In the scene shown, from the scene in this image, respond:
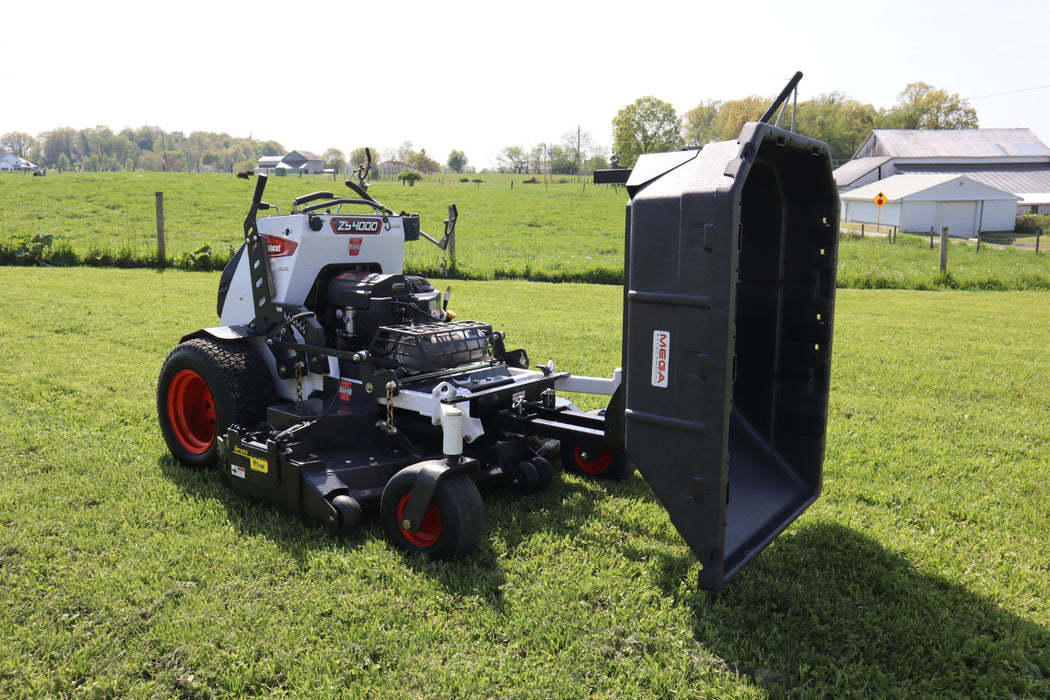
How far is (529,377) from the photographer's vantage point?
540 cm

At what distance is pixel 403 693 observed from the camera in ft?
10.2

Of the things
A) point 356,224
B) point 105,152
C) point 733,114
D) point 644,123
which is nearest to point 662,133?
point 644,123

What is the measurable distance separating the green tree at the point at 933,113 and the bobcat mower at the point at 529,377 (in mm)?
88004

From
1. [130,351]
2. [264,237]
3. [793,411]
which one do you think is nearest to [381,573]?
[793,411]

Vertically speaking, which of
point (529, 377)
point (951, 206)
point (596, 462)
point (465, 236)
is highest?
point (951, 206)

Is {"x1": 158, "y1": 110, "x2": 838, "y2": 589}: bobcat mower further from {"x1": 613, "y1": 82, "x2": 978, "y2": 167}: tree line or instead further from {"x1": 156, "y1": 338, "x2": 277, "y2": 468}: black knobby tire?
{"x1": 613, "y1": 82, "x2": 978, "y2": 167}: tree line

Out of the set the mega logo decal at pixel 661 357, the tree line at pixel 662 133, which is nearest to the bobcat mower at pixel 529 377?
the mega logo decal at pixel 661 357

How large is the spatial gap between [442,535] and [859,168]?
60798 millimetres

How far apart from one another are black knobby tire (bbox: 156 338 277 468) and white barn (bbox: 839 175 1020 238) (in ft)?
139

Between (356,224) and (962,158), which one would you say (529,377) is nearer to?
(356,224)

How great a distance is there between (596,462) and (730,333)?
2.56 metres

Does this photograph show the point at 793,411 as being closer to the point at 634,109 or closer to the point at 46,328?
the point at 46,328

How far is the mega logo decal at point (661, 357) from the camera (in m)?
3.37

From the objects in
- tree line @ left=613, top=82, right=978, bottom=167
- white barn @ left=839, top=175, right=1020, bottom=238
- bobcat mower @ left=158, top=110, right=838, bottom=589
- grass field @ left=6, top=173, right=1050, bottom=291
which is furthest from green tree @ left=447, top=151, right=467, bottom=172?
bobcat mower @ left=158, top=110, right=838, bottom=589
